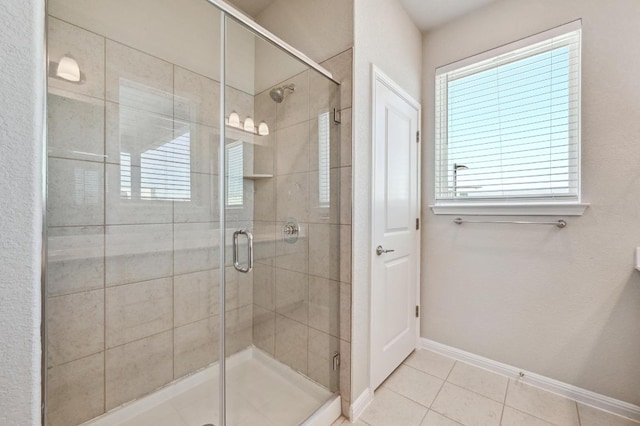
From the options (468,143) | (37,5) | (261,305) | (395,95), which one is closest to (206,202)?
(261,305)

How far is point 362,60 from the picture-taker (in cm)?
159

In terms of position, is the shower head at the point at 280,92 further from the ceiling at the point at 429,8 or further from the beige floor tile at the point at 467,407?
the beige floor tile at the point at 467,407

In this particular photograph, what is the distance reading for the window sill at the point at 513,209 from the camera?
1679 millimetres

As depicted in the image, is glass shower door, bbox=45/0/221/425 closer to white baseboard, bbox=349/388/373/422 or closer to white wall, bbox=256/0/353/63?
white wall, bbox=256/0/353/63

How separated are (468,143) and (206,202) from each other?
199 centimetres

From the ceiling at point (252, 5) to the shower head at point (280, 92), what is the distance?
963 millimetres

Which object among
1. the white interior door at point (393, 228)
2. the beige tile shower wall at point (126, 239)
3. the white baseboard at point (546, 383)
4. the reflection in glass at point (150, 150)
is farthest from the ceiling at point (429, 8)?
the white baseboard at point (546, 383)

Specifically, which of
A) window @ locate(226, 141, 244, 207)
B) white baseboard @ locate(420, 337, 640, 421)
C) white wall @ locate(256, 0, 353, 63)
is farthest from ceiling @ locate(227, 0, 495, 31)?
white baseboard @ locate(420, 337, 640, 421)

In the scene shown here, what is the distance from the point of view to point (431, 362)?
2.12m

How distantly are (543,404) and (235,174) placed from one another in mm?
2331

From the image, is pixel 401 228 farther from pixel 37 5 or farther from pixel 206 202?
pixel 37 5

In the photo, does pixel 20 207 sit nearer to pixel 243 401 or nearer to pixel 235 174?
pixel 235 174

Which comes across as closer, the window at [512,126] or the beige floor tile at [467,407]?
the beige floor tile at [467,407]

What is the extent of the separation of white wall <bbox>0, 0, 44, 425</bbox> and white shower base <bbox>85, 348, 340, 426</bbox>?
3.27 ft
